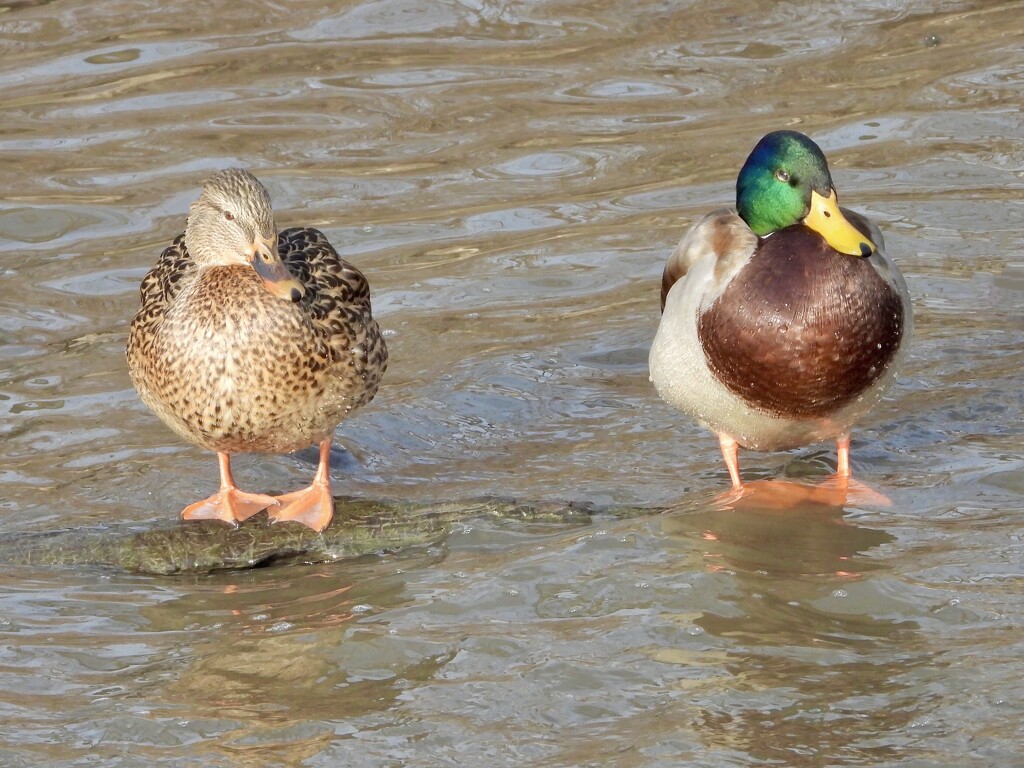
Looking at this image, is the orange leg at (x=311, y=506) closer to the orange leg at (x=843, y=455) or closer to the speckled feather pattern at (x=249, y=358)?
the speckled feather pattern at (x=249, y=358)

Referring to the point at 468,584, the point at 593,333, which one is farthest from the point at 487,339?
the point at 468,584

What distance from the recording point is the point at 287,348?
Answer: 5113 millimetres

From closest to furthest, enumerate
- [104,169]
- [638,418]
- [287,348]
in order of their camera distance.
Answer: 1. [287,348]
2. [638,418]
3. [104,169]

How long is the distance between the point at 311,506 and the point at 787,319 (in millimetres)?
1568

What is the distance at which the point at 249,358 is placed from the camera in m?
5.07

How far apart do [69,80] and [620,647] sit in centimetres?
674

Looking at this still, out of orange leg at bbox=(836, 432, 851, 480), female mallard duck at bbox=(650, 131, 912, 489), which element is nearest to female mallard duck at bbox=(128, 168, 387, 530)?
female mallard duck at bbox=(650, 131, 912, 489)

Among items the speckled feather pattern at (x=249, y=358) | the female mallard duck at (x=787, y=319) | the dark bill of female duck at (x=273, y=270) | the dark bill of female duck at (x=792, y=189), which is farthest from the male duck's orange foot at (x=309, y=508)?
the dark bill of female duck at (x=792, y=189)

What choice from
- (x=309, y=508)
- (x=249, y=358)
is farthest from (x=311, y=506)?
(x=249, y=358)

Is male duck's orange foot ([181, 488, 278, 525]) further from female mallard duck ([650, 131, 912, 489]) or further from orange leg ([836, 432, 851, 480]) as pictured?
orange leg ([836, 432, 851, 480])

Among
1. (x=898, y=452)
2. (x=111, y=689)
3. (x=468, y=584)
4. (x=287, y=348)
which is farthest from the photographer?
(x=898, y=452)

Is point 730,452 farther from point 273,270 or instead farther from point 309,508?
point 273,270

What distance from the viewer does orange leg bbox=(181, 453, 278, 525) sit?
5262mm

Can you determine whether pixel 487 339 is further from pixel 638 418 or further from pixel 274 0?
pixel 274 0
